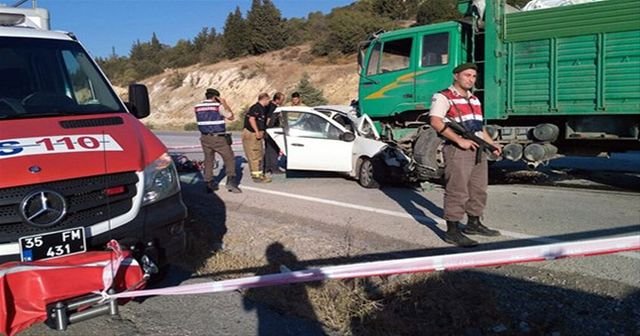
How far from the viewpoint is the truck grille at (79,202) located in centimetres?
313

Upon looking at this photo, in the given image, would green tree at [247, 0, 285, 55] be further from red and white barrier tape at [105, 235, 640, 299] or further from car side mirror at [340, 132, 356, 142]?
red and white barrier tape at [105, 235, 640, 299]

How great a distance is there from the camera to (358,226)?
21.2 ft

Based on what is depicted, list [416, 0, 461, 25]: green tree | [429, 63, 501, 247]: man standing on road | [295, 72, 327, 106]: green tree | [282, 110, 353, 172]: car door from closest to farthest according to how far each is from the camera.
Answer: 1. [429, 63, 501, 247]: man standing on road
2. [282, 110, 353, 172]: car door
3. [416, 0, 461, 25]: green tree
4. [295, 72, 327, 106]: green tree

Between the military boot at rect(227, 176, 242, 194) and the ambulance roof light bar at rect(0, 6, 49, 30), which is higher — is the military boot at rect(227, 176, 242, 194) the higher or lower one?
the lower one

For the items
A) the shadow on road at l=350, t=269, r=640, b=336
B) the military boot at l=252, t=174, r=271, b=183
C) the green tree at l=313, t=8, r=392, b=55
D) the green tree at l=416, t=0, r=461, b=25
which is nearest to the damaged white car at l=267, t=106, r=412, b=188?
the military boot at l=252, t=174, r=271, b=183

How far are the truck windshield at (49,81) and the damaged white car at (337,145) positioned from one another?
17.1 ft

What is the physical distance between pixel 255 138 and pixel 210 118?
1.42 metres

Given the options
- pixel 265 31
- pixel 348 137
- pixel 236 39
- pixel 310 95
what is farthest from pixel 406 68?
pixel 236 39

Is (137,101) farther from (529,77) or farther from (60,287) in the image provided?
(529,77)

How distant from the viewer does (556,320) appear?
3463mm

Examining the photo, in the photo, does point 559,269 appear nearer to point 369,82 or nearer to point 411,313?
point 411,313

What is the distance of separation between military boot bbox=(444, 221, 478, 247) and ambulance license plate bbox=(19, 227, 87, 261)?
3.40 meters

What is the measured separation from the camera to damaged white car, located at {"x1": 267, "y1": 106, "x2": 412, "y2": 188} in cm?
916

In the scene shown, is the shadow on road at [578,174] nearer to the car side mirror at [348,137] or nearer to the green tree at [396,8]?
the car side mirror at [348,137]
